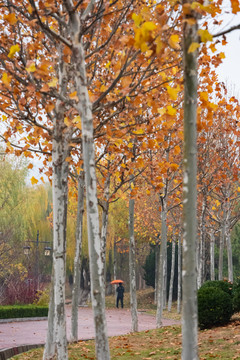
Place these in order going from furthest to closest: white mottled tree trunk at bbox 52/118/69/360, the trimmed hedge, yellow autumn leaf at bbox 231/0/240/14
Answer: the trimmed hedge, white mottled tree trunk at bbox 52/118/69/360, yellow autumn leaf at bbox 231/0/240/14

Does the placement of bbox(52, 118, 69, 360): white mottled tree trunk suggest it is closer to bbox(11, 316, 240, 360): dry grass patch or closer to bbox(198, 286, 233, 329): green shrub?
bbox(11, 316, 240, 360): dry grass patch

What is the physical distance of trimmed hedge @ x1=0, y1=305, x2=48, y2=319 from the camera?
68.4 feet

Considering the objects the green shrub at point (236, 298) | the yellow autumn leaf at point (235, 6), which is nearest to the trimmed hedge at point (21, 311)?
the green shrub at point (236, 298)

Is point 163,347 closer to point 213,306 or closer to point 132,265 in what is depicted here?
point 213,306

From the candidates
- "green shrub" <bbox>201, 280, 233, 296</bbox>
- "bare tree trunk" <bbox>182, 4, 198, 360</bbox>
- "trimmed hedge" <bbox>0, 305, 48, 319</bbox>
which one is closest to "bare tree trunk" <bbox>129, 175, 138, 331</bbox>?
"green shrub" <bbox>201, 280, 233, 296</bbox>

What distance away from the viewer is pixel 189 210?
5223 mm

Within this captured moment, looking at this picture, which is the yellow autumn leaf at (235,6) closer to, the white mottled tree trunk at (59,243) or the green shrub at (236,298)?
the white mottled tree trunk at (59,243)

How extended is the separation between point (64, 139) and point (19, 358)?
15.9ft

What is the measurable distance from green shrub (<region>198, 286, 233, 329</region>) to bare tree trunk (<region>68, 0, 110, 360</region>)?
7886 millimetres

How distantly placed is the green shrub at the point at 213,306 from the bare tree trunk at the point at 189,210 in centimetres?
845

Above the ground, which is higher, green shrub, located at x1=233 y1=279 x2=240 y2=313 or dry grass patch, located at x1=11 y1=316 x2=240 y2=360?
green shrub, located at x1=233 y1=279 x2=240 y2=313

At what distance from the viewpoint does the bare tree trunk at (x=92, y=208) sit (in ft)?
19.2

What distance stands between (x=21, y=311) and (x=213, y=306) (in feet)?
36.4

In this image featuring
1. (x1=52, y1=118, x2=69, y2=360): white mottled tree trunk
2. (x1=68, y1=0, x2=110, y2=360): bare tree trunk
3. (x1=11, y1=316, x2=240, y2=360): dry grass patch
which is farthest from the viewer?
(x1=11, y1=316, x2=240, y2=360): dry grass patch
